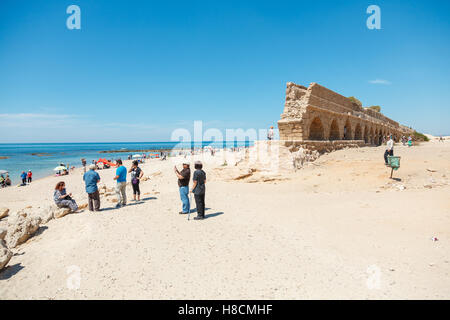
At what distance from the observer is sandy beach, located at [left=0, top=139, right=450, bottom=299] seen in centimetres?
323

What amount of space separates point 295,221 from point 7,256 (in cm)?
591

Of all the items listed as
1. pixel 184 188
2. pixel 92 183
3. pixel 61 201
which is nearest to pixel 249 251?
pixel 184 188

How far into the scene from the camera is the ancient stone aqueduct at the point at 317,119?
14.0 meters

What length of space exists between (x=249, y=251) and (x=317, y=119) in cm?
1428

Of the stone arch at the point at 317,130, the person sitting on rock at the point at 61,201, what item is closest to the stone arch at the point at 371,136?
the stone arch at the point at 317,130

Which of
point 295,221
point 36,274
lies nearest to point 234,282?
point 295,221

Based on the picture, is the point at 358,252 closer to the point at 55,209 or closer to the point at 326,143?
the point at 55,209

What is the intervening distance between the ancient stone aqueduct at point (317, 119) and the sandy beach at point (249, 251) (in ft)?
21.7

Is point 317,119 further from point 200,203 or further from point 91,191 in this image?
point 91,191

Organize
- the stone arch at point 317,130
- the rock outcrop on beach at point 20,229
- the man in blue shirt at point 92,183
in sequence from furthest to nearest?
1. the stone arch at point 317,130
2. the man in blue shirt at point 92,183
3. the rock outcrop on beach at point 20,229

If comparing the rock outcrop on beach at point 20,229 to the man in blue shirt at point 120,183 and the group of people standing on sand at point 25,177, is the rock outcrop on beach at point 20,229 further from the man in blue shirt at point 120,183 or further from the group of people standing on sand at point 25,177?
the group of people standing on sand at point 25,177

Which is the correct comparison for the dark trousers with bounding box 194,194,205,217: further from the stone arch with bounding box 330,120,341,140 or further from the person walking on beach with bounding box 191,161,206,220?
the stone arch with bounding box 330,120,341,140

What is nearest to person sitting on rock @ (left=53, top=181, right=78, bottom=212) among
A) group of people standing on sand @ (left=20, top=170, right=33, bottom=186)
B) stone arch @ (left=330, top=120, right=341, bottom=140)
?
stone arch @ (left=330, top=120, right=341, bottom=140)

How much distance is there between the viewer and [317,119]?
637 inches
